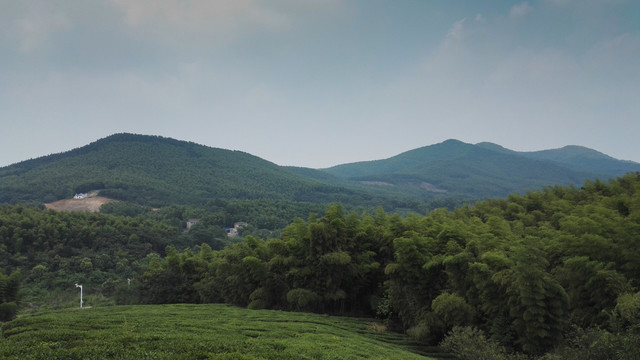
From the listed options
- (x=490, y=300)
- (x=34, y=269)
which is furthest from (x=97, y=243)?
(x=490, y=300)

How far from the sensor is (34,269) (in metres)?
45.2

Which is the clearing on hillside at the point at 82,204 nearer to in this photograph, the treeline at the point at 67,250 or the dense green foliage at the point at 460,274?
the treeline at the point at 67,250

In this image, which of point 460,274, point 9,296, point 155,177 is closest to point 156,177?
point 155,177

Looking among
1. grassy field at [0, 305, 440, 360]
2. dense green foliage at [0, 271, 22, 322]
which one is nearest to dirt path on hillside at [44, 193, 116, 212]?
dense green foliage at [0, 271, 22, 322]

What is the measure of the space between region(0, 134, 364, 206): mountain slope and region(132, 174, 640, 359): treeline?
92.6 metres

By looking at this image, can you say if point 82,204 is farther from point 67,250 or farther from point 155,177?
point 67,250

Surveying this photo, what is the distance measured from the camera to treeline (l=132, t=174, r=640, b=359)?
1331cm

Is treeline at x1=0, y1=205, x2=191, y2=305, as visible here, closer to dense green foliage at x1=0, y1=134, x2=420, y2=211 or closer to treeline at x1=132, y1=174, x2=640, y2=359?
treeline at x1=132, y1=174, x2=640, y2=359

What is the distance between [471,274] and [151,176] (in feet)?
450

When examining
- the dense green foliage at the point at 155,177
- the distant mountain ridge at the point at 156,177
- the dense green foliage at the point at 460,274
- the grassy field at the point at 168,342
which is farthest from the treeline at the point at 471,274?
the distant mountain ridge at the point at 156,177

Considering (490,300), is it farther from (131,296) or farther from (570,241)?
(131,296)

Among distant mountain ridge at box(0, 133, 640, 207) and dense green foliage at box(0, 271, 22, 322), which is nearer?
dense green foliage at box(0, 271, 22, 322)

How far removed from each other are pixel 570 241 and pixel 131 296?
32.5m

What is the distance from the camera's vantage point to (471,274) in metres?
16.4
